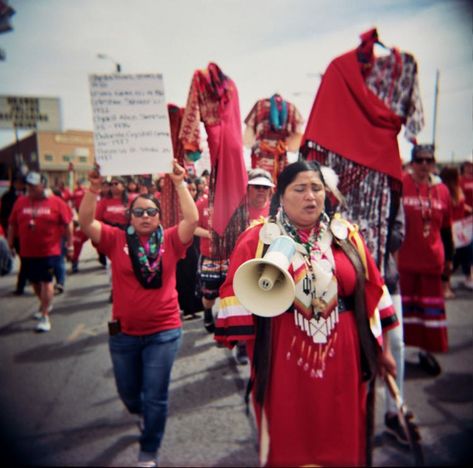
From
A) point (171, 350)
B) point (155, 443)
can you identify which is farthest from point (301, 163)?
point (155, 443)

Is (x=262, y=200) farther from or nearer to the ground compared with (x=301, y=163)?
nearer to the ground

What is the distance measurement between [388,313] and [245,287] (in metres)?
0.72

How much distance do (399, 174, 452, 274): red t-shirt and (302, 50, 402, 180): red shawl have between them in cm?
101

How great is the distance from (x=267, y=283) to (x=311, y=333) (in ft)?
1.34

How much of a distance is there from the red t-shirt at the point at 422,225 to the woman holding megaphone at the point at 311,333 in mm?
1393

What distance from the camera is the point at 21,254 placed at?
4680 mm

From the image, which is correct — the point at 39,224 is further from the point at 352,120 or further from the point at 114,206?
the point at 352,120

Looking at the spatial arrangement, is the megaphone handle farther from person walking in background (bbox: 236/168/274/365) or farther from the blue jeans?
the blue jeans

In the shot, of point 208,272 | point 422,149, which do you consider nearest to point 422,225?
point 422,149

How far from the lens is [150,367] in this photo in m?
2.16

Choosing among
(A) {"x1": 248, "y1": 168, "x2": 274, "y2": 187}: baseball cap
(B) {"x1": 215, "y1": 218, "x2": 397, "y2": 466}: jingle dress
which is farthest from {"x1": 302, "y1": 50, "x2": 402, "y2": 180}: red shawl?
(B) {"x1": 215, "y1": 218, "x2": 397, "y2": 466}: jingle dress

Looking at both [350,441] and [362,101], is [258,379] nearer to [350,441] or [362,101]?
[350,441]

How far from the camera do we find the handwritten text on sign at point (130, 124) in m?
1.52

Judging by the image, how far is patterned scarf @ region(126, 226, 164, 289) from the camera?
1994mm
